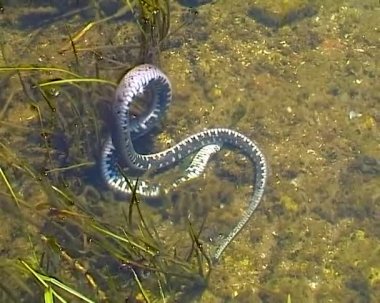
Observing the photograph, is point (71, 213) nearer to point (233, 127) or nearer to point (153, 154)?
point (153, 154)

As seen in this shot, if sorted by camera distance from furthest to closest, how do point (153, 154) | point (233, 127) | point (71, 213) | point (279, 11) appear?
1. point (279, 11)
2. point (233, 127)
3. point (153, 154)
4. point (71, 213)

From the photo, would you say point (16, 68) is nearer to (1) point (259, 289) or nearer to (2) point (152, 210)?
(2) point (152, 210)

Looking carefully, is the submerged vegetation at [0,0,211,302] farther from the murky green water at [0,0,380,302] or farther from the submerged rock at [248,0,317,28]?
the submerged rock at [248,0,317,28]

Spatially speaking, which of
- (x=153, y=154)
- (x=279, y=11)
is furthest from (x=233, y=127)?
(x=279, y=11)

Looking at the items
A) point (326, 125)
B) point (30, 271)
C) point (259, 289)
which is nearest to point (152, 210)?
point (259, 289)

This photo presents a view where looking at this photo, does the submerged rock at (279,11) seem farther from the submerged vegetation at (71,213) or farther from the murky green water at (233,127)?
the submerged vegetation at (71,213)

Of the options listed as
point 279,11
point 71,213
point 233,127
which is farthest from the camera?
point 279,11

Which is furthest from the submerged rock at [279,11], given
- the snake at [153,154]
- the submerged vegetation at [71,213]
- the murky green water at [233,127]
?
the snake at [153,154]
